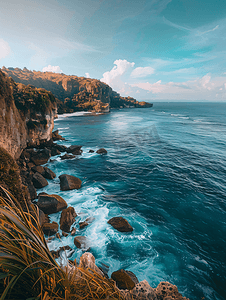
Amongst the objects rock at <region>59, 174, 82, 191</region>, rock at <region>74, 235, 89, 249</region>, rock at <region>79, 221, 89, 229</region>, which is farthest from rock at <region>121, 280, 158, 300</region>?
rock at <region>59, 174, 82, 191</region>

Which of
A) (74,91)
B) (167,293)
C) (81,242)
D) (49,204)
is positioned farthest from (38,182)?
(74,91)

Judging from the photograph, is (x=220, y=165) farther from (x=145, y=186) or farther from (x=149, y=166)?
(x=145, y=186)

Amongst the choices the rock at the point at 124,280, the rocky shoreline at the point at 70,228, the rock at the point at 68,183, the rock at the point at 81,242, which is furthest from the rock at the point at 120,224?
the rock at the point at 68,183

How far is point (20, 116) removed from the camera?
852 inches

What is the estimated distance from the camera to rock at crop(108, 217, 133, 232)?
1257cm

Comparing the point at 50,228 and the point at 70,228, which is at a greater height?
Answer: the point at 50,228

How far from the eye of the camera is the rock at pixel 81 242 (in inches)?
426

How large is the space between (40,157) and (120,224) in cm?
1978

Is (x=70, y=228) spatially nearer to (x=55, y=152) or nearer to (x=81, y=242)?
(x=81, y=242)

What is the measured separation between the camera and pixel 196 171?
22.2 metres

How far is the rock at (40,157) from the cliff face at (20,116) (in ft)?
7.36

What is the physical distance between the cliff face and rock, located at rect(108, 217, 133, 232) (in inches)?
548

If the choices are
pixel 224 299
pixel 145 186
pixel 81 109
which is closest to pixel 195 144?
pixel 145 186

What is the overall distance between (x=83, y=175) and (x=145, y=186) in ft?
33.1
